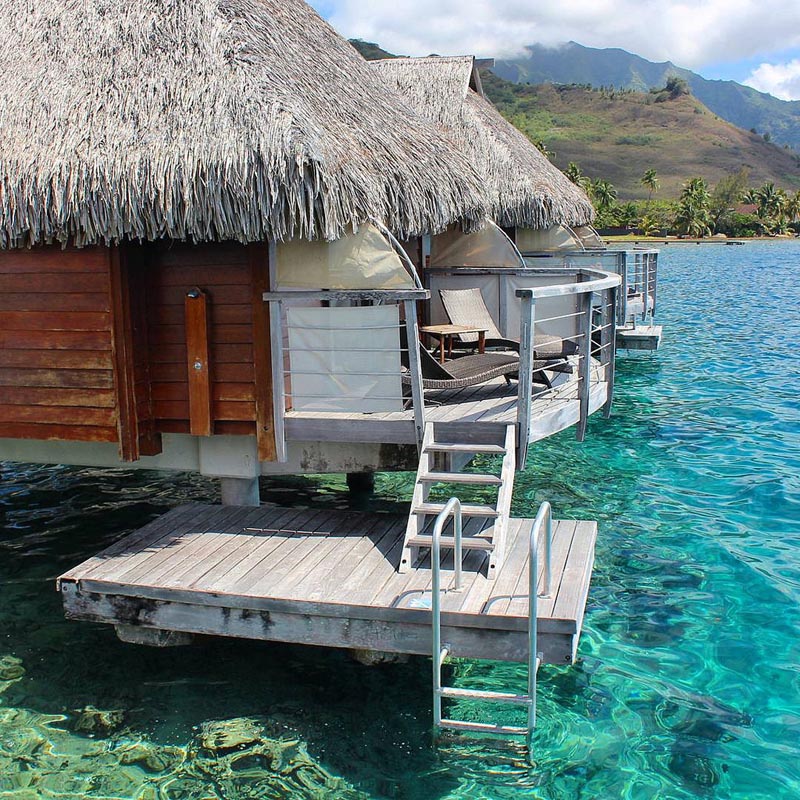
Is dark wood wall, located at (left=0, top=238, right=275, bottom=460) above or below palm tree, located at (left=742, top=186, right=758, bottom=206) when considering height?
below

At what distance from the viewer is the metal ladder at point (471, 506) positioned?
602 centimetres

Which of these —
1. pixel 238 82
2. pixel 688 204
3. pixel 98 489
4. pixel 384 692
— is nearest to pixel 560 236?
pixel 98 489

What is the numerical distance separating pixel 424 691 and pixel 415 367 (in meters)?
2.26

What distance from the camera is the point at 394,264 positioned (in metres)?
6.68

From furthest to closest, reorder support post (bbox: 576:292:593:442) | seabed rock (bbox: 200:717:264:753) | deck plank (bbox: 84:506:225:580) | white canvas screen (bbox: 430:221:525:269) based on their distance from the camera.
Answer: white canvas screen (bbox: 430:221:525:269), support post (bbox: 576:292:593:442), deck plank (bbox: 84:506:225:580), seabed rock (bbox: 200:717:264:753)

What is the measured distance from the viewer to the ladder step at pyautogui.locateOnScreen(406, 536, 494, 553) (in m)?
5.95

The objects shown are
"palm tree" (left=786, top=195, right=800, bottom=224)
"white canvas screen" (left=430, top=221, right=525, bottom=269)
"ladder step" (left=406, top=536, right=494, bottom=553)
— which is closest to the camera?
"ladder step" (left=406, top=536, right=494, bottom=553)

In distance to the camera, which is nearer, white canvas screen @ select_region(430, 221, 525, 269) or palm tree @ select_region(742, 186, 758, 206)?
white canvas screen @ select_region(430, 221, 525, 269)

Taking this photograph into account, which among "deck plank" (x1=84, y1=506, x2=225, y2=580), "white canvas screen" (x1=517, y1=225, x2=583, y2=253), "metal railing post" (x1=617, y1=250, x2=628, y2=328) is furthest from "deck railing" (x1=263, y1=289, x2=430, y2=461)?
"metal railing post" (x1=617, y1=250, x2=628, y2=328)

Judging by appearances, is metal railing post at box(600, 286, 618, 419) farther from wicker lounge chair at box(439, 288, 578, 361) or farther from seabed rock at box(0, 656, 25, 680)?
seabed rock at box(0, 656, 25, 680)

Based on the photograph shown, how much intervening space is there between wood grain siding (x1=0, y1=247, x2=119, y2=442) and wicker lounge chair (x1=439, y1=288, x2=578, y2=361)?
14.2 feet

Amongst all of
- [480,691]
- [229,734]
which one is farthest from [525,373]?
[229,734]

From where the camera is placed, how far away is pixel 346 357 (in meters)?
6.81

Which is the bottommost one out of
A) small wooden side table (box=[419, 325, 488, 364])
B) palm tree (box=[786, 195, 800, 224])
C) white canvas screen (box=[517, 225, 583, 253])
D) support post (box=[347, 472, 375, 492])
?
support post (box=[347, 472, 375, 492])
